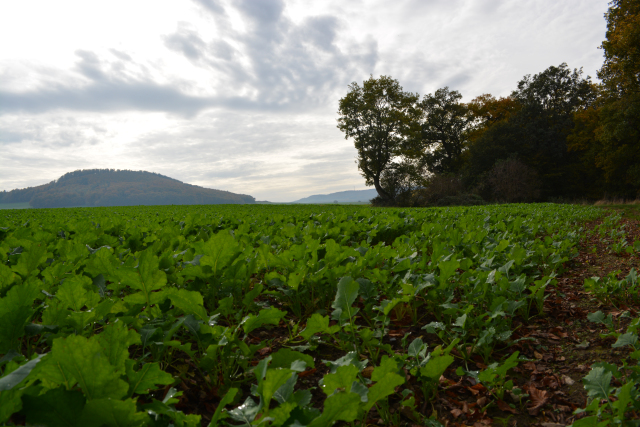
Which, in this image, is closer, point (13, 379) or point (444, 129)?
point (13, 379)

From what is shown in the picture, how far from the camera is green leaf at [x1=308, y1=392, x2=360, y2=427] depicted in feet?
3.17

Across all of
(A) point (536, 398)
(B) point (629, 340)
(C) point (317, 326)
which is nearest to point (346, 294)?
(C) point (317, 326)

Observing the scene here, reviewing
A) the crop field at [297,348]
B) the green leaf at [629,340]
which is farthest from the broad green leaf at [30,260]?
the green leaf at [629,340]

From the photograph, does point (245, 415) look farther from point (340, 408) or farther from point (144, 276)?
point (144, 276)

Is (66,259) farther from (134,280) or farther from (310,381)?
(310,381)

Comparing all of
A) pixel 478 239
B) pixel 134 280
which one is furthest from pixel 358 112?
pixel 134 280

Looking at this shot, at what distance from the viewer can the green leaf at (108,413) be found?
0.81 m

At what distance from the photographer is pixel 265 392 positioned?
1066 millimetres

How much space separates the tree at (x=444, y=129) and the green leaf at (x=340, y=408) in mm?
45619

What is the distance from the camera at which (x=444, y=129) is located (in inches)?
1724

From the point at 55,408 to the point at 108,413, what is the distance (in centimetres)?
14

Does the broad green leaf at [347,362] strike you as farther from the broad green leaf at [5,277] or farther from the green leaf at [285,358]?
the broad green leaf at [5,277]

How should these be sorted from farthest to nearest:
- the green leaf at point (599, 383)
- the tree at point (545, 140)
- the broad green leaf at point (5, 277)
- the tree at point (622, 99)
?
the tree at point (545, 140) → the tree at point (622, 99) → the broad green leaf at point (5, 277) → the green leaf at point (599, 383)

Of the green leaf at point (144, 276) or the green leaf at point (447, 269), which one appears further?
the green leaf at point (447, 269)
